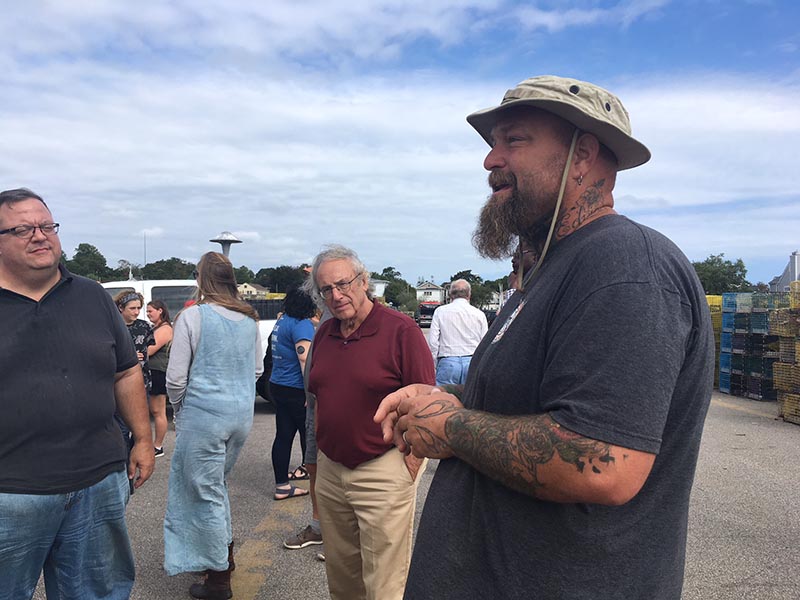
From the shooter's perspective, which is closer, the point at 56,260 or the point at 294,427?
the point at 56,260

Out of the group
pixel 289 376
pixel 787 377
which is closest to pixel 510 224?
pixel 289 376

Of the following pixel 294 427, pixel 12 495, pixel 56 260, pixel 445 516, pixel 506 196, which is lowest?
pixel 294 427

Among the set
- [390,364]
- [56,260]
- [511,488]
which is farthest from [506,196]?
[56,260]

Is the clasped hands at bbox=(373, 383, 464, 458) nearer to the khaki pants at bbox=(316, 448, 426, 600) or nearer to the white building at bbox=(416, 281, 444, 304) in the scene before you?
the khaki pants at bbox=(316, 448, 426, 600)

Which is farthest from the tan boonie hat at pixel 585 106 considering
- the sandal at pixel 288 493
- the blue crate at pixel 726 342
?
the blue crate at pixel 726 342

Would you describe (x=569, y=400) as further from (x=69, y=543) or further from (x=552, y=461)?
(x=69, y=543)

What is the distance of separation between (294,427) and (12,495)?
3558 millimetres

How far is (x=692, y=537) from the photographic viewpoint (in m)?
4.89

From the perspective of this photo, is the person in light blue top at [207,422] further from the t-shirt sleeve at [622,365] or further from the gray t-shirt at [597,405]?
the t-shirt sleeve at [622,365]

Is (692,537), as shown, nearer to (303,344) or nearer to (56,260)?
(303,344)

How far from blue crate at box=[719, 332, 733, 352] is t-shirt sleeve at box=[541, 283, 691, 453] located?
13898mm

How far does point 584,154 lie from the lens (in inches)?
59.3

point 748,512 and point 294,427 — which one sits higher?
point 294,427

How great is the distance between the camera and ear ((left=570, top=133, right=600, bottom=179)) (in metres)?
1.50
